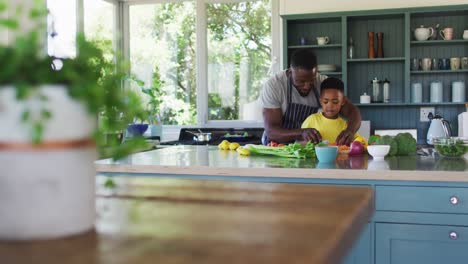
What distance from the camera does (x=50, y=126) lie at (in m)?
0.65

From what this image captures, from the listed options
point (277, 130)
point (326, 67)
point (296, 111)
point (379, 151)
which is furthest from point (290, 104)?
point (326, 67)

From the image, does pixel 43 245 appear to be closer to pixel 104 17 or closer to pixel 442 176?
pixel 442 176

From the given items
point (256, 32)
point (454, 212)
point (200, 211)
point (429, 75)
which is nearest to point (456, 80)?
point (429, 75)

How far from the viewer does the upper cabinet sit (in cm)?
501

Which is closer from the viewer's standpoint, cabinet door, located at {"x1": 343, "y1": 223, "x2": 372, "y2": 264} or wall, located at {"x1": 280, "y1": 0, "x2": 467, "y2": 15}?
cabinet door, located at {"x1": 343, "y1": 223, "x2": 372, "y2": 264}

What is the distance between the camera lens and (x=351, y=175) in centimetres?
221

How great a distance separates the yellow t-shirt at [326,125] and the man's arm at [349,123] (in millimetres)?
77

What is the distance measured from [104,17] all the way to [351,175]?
4.38 m

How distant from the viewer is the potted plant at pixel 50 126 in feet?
2.08

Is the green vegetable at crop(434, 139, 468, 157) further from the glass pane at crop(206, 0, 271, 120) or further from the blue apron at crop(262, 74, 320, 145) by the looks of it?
the glass pane at crop(206, 0, 271, 120)

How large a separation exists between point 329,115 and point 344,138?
14.6 inches

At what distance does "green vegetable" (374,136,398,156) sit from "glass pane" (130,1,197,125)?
340 centimetres

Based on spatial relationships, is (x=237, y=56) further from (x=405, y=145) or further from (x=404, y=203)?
(x=404, y=203)

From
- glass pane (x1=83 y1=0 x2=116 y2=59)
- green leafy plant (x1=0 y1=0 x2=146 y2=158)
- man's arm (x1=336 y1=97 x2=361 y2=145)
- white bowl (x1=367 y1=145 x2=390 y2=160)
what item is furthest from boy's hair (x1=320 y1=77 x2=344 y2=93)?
green leafy plant (x1=0 y1=0 x2=146 y2=158)
